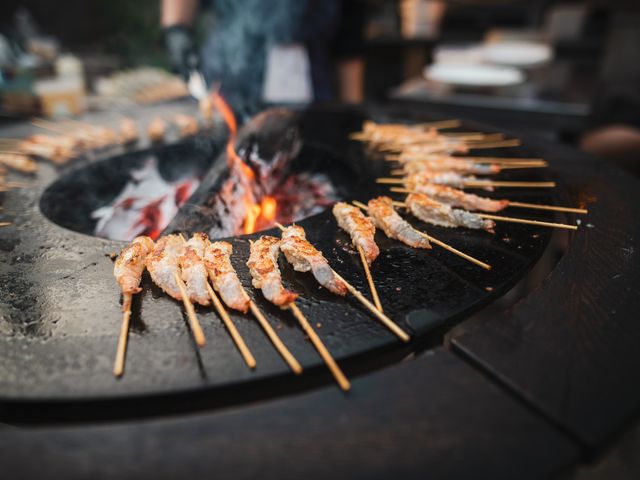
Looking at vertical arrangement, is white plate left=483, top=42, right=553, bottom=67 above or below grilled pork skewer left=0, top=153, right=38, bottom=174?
above

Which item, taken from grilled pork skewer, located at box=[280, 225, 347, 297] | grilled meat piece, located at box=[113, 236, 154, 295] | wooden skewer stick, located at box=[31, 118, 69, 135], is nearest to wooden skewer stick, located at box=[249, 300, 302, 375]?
grilled pork skewer, located at box=[280, 225, 347, 297]

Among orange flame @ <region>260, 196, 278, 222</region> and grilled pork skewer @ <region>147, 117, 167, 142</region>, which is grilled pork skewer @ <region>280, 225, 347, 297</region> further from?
grilled pork skewer @ <region>147, 117, 167, 142</region>

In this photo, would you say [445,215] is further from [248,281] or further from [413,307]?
[248,281]

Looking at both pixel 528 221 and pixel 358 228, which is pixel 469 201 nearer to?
pixel 528 221

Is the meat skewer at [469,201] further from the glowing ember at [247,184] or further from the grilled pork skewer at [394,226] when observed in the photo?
the glowing ember at [247,184]

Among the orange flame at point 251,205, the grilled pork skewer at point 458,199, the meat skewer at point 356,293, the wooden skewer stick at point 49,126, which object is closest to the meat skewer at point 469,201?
the grilled pork skewer at point 458,199

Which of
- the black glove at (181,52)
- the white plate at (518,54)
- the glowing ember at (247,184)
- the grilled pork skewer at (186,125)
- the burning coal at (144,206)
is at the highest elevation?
the black glove at (181,52)

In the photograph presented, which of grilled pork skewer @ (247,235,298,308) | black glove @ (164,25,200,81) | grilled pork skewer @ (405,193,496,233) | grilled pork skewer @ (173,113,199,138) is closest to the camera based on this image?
grilled pork skewer @ (247,235,298,308)
